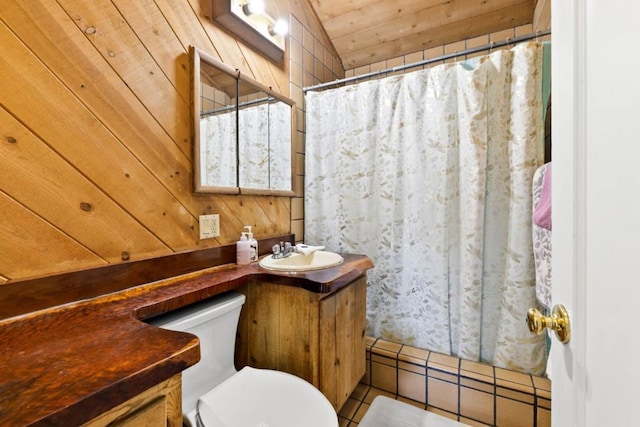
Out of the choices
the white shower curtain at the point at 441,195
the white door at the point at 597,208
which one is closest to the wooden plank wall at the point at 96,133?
the white shower curtain at the point at 441,195

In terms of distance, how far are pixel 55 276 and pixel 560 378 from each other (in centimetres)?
135

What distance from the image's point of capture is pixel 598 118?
17.5 inches

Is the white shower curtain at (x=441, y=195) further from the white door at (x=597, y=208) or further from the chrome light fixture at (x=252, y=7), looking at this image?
the white door at (x=597, y=208)

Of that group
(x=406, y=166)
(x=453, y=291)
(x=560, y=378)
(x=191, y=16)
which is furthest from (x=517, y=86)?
(x=191, y=16)

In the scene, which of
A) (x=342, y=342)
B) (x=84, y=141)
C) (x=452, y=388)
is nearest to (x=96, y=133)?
(x=84, y=141)

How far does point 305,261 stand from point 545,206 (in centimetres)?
116

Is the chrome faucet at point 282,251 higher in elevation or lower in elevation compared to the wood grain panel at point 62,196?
lower

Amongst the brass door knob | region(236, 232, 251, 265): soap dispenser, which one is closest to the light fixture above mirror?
region(236, 232, 251, 265): soap dispenser

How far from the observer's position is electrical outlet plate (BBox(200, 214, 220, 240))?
1.36 meters

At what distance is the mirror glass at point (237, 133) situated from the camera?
134cm

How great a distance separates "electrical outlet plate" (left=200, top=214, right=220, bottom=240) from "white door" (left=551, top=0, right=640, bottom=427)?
1298 mm

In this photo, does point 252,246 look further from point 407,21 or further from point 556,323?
point 407,21

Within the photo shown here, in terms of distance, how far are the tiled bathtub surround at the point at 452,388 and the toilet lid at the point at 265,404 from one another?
2.09ft

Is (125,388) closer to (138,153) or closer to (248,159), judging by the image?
(138,153)
